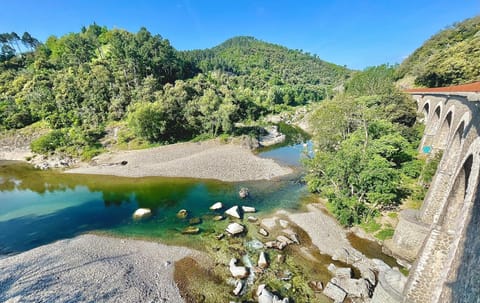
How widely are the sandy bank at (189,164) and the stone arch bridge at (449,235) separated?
16725 millimetres

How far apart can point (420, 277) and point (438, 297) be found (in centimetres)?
166

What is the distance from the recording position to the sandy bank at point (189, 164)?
1204 inches

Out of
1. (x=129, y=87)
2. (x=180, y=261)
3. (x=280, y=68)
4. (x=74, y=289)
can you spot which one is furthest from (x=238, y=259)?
(x=280, y=68)

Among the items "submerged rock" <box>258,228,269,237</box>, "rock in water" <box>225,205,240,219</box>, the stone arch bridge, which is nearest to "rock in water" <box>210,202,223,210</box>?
"rock in water" <box>225,205,240,219</box>

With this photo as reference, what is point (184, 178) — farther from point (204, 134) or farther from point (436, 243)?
point (436, 243)

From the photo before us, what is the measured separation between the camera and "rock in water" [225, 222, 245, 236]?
1784cm

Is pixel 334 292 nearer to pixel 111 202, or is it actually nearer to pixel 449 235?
pixel 449 235

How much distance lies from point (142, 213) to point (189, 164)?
12.9 meters

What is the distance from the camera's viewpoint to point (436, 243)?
1000 centimetres

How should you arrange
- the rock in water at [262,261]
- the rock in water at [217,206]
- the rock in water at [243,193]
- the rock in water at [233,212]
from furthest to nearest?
the rock in water at [243,193]
the rock in water at [217,206]
the rock in water at [233,212]
the rock in water at [262,261]

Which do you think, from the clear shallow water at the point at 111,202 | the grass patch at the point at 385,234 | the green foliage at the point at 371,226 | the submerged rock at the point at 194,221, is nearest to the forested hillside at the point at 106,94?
the clear shallow water at the point at 111,202

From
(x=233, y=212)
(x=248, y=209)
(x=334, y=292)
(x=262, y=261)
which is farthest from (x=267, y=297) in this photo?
(x=248, y=209)

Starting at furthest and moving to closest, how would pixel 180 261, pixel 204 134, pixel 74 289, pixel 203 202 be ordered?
1. pixel 204 134
2. pixel 203 202
3. pixel 180 261
4. pixel 74 289

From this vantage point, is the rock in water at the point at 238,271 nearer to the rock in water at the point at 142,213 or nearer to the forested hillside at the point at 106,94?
the rock in water at the point at 142,213
